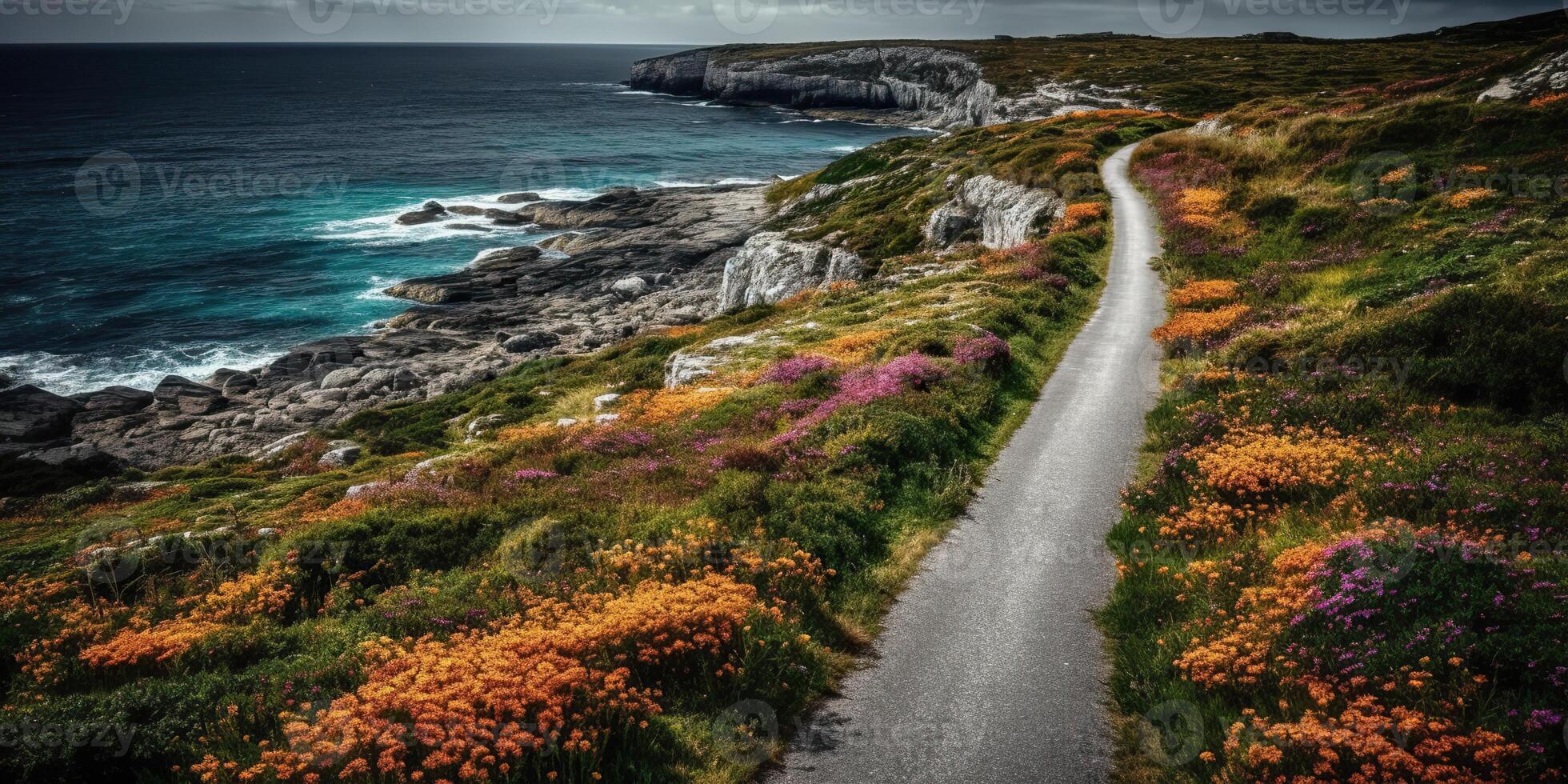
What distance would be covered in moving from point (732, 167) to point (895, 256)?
81628 mm

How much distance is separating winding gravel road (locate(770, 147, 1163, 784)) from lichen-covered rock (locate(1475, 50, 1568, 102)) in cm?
3525

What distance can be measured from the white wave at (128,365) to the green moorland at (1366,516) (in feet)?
176

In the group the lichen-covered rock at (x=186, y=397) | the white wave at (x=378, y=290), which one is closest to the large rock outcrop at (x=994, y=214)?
the white wave at (x=378, y=290)

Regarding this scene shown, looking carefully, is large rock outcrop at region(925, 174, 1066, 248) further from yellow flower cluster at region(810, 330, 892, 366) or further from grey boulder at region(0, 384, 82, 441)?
grey boulder at region(0, 384, 82, 441)

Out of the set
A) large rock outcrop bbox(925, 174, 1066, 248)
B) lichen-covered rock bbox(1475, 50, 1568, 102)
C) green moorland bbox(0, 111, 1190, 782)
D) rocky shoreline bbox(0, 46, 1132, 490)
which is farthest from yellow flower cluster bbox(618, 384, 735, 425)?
lichen-covered rock bbox(1475, 50, 1568, 102)

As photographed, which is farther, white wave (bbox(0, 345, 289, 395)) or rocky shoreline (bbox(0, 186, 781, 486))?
white wave (bbox(0, 345, 289, 395))

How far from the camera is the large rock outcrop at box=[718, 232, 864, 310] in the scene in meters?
51.3

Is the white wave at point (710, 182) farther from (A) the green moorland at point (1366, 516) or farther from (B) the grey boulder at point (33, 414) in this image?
(A) the green moorland at point (1366, 516)

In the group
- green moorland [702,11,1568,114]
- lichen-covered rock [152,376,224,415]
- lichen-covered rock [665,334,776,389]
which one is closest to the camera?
lichen-covered rock [665,334,776,389]

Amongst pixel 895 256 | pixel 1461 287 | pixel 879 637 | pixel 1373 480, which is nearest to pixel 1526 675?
pixel 1373 480

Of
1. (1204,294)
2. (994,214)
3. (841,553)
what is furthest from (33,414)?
(994,214)

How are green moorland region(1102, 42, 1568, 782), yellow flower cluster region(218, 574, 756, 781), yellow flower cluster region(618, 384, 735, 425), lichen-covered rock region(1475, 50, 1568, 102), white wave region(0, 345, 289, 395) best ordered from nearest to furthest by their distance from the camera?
green moorland region(1102, 42, 1568, 782) → yellow flower cluster region(218, 574, 756, 781) → yellow flower cluster region(618, 384, 735, 425) → lichen-covered rock region(1475, 50, 1568, 102) → white wave region(0, 345, 289, 395)

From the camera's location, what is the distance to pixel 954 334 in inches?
971

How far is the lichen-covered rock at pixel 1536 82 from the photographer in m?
36.3
